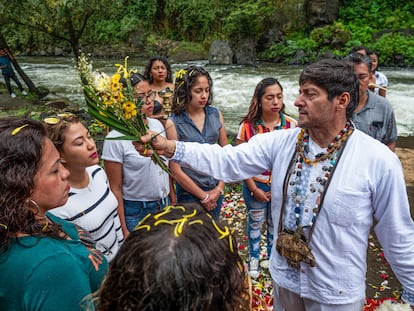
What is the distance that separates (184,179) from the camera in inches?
136

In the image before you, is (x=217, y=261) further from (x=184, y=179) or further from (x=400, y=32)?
(x=400, y=32)

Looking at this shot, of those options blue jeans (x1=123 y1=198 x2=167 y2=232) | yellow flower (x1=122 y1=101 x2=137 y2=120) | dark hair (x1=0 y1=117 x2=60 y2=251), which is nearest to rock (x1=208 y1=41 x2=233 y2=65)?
blue jeans (x1=123 y1=198 x2=167 y2=232)

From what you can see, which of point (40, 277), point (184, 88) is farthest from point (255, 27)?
point (40, 277)

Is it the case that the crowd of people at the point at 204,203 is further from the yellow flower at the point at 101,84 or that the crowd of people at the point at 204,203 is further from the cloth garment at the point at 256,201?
the yellow flower at the point at 101,84

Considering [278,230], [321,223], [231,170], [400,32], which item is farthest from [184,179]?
[400,32]

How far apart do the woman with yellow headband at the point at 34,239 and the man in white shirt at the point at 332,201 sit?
875 mm

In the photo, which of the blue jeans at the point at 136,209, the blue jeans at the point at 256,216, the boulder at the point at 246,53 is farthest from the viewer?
the boulder at the point at 246,53

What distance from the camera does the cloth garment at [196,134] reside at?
11.6ft

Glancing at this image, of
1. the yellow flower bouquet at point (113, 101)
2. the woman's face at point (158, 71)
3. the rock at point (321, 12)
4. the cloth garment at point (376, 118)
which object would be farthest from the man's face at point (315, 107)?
the rock at point (321, 12)

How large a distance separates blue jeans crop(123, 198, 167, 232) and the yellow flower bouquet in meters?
1.02

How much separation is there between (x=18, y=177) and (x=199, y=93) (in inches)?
90.7

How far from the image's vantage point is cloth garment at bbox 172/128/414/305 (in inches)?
80.7

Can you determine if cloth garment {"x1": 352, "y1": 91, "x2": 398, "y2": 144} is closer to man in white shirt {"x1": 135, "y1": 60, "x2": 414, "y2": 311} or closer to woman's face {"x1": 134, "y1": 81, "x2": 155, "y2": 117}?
man in white shirt {"x1": 135, "y1": 60, "x2": 414, "y2": 311}

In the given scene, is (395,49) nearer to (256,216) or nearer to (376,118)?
(376,118)
